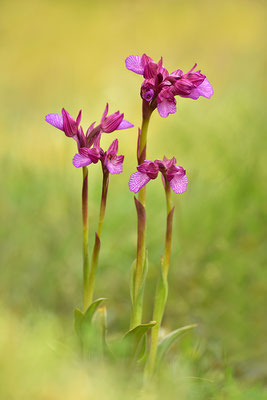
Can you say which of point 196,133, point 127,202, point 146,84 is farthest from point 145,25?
point 146,84

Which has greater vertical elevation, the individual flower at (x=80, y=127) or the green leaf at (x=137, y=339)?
the individual flower at (x=80, y=127)

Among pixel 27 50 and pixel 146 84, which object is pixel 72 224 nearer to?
pixel 146 84

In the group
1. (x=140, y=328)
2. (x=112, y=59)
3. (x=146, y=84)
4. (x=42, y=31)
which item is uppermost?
(x=42, y=31)

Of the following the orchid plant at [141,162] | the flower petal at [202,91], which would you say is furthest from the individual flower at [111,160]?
the flower petal at [202,91]

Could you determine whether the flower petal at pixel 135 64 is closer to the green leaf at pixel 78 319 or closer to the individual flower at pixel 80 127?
the individual flower at pixel 80 127

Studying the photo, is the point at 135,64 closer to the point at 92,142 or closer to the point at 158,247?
the point at 92,142

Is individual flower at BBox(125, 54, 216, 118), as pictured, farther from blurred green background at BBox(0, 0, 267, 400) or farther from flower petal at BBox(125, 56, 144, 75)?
blurred green background at BBox(0, 0, 267, 400)

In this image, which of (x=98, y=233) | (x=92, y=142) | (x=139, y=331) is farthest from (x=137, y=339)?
(x=92, y=142)

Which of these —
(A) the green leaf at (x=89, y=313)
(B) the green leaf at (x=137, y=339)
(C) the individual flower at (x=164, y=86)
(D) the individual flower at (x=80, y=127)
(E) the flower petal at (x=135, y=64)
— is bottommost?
(B) the green leaf at (x=137, y=339)
